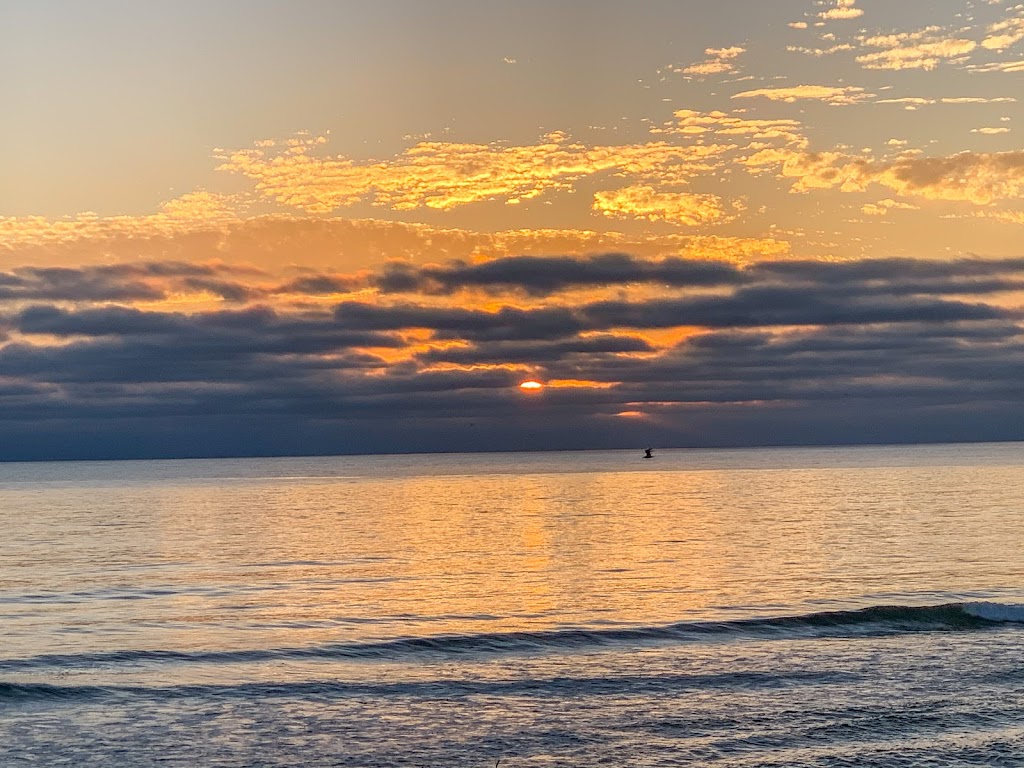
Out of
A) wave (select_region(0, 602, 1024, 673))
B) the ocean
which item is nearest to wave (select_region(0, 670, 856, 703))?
the ocean

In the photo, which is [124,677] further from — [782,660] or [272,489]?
[272,489]

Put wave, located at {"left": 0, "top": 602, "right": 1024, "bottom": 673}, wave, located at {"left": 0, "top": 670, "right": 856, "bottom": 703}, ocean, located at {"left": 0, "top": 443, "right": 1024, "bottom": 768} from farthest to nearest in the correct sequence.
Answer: wave, located at {"left": 0, "top": 602, "right": 1024, "bottom": 673} → wave, located at {"left": 0, "top": 670, "right": 856, "bottom": 703} → ocean, located at {"left": 0, "top": 443, "right": 1024, "bottom": 768}

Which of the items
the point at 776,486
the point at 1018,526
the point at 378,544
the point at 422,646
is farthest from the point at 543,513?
the point at 422,646

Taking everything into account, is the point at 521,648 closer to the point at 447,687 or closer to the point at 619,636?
the point at 619,636

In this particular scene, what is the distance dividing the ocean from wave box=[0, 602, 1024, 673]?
0.58 ft

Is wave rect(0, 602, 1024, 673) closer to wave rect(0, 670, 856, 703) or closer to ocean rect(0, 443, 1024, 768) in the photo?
ocean rect(0, 443, 1024, 768)

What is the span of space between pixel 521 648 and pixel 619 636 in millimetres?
3950

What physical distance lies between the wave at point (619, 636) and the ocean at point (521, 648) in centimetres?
18

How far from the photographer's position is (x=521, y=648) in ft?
123

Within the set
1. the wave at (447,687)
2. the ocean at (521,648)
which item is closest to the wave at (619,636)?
the ocean at (521,648)

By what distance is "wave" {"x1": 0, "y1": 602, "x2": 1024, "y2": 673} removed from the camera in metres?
35.9

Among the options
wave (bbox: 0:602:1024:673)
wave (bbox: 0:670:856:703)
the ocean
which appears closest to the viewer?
the ocean

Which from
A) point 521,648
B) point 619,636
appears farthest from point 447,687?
point 619,636

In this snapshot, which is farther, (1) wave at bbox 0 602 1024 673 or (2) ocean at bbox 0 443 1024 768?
(1) wave at bbox 0 602 1024 673
